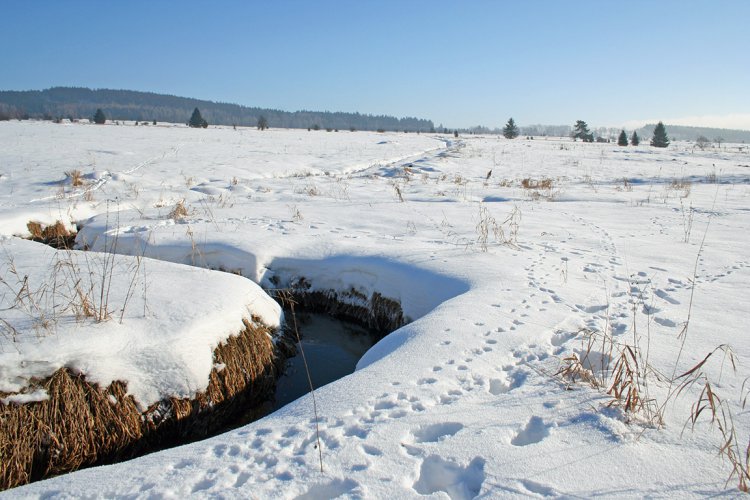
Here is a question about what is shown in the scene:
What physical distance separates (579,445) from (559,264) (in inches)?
132

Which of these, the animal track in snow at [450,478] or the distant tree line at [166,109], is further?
the distant tree line at [166,109]

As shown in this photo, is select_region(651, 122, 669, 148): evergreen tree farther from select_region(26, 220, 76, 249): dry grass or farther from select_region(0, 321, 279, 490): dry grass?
select_region(0, 321, 279, 490): dry grass

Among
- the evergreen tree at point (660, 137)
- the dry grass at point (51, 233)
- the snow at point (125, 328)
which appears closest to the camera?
the snow at point (125, 328)

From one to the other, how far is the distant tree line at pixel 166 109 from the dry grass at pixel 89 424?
120m

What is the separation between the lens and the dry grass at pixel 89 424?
2.63 meters

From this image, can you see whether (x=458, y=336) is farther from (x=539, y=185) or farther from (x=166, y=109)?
(x=166, y=109)

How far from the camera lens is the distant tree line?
12244cm

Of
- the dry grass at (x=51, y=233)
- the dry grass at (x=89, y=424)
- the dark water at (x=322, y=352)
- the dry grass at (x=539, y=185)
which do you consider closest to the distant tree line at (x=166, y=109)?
the dry grass at (x=539, y=185)

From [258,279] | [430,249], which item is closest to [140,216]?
[258,279]

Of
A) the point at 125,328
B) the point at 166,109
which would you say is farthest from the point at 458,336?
the point at 166,109

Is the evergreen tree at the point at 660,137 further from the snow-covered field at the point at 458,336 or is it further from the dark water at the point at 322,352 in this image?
the dark water at the point at 322,352

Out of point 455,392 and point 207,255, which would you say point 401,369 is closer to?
point 455,392

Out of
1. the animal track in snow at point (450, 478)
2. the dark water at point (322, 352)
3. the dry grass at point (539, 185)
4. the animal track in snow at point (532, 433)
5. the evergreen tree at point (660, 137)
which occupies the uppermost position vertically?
the evergreen tree at point (660, 137)

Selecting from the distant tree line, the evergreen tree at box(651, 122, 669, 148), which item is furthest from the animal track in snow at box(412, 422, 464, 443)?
the distant tree line
